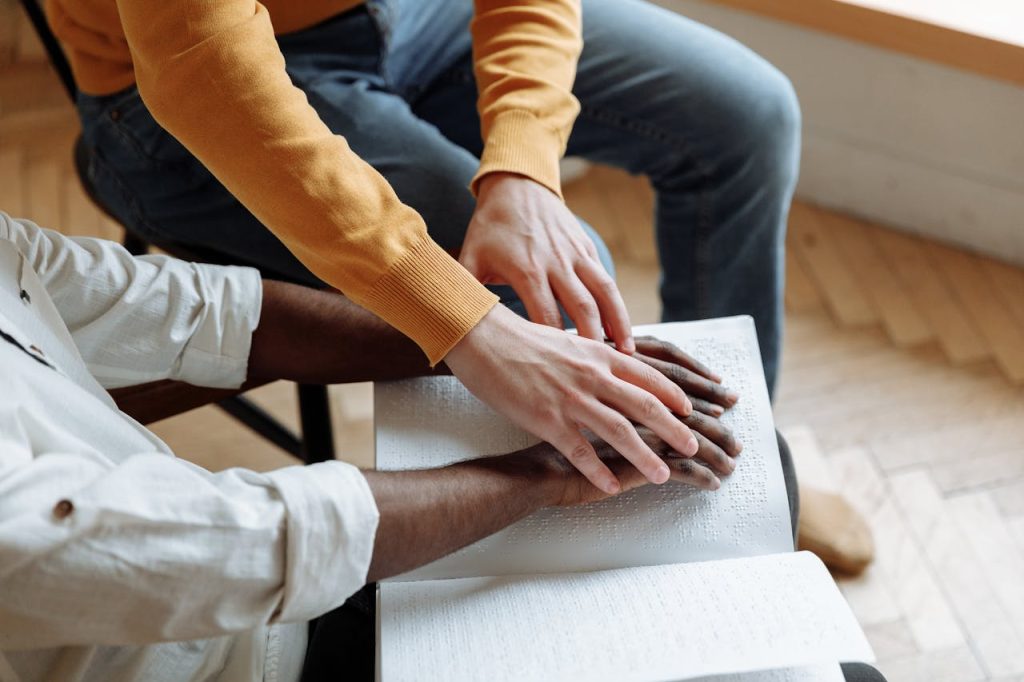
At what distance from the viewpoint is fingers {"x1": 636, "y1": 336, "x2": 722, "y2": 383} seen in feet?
2.83

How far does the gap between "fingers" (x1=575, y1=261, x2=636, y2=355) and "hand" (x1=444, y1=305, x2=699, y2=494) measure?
0.14 ft

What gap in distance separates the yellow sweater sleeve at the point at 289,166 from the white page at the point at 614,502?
0.07 meters

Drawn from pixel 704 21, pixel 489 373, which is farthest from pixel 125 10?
pixel 704 21

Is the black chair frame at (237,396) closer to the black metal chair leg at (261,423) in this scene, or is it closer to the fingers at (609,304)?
the black metal chair leg at (261,423)

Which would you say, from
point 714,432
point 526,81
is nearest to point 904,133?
point 526,81

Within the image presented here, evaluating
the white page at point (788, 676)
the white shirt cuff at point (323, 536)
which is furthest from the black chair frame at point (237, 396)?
the white page at point (788, 676)

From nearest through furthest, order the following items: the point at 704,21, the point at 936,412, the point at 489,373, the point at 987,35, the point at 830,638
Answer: the point at 830,638, the point at 489,373, the point at 987,35, the point at 936,412, the point at 704,21

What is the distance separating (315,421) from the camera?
1.08 meters

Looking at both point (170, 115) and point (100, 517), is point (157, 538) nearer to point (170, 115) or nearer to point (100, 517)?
point (100, 517)

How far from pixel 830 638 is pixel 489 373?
0.31 meters

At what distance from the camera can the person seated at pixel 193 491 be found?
1.95 feet

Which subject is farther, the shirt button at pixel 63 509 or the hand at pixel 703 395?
the hand at pixel 703 395

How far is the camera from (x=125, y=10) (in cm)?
80

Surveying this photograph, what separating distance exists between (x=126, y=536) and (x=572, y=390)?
342mm
